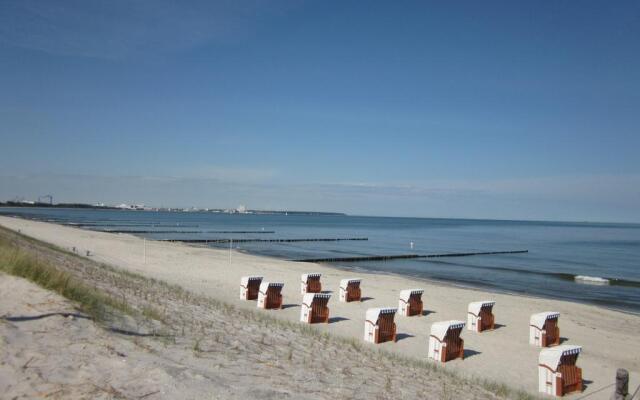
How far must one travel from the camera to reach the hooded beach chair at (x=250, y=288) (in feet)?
63.4

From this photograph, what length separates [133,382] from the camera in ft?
19.2

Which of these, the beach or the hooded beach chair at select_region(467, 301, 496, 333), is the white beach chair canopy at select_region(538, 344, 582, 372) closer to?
the beach

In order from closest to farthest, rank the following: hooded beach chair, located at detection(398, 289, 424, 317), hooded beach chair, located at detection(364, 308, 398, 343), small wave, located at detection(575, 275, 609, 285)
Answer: hooded beach chair, located at detection(364, 308, 398, 343) < hooded beach chair, located at detection(398, 289, 424, 317) < small wave, located at detection(575, 275, 609, 285)

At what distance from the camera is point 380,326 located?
13562 mm

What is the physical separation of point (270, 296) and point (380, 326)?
547 cm

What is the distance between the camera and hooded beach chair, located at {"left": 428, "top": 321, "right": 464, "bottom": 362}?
1202 centimetres

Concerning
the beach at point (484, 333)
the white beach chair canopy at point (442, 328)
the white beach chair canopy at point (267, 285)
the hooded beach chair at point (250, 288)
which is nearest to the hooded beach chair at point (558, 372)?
the beach at point (484, 333)

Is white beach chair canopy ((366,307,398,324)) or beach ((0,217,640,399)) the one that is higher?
white beach chair canopy ((366,307,398,324))

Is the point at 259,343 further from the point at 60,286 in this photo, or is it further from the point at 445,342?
the point at 445,342

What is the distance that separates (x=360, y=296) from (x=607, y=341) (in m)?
8.92

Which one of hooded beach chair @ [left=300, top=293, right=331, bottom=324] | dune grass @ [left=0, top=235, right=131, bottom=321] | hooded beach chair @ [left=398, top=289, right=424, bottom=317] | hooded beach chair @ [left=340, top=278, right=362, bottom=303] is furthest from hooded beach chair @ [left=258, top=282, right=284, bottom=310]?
dune grass @ [left=0, top=235, right=131, bottom=321]

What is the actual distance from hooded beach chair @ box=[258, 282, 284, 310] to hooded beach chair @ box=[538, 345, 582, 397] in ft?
31.5

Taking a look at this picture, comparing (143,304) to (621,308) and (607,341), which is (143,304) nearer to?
(607,341)

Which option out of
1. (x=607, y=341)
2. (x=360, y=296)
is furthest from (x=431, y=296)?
(x=607, y=341)
